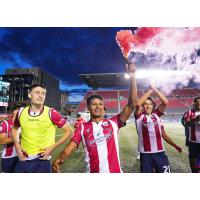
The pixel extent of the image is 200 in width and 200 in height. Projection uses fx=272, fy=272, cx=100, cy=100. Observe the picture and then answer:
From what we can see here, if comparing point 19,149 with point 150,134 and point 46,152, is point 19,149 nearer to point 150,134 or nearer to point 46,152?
point 46,152

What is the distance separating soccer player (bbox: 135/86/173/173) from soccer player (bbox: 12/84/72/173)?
3.83 feet

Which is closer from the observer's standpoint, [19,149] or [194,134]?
[19,149]

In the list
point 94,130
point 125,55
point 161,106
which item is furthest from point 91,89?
point 94,130

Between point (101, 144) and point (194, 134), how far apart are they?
2493 millimetres

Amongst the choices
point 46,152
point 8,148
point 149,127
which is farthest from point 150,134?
point 8,148

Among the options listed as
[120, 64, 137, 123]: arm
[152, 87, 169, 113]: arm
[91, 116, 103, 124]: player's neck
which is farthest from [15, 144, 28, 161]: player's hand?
[152, 87, 169, 113]: arm

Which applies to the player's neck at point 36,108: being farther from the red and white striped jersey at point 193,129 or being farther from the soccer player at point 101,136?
the red and white striped jersey at point 193,129

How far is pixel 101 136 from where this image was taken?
2887 mm

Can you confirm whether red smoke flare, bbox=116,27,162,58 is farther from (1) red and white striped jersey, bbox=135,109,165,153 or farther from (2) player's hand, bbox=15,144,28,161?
(2) player's hand, bbox=15,144,28,161

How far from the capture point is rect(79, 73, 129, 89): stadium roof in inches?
214

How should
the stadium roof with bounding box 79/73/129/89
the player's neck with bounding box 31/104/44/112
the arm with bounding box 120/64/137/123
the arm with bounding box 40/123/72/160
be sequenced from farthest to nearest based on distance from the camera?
the stadium roof with bounding box 79/73/129/89 → the player's neck with bounding box 31/104/44/112 → the arm with bounding box 40/123/72/160 → the arm with bounding box 120/64/137/123
